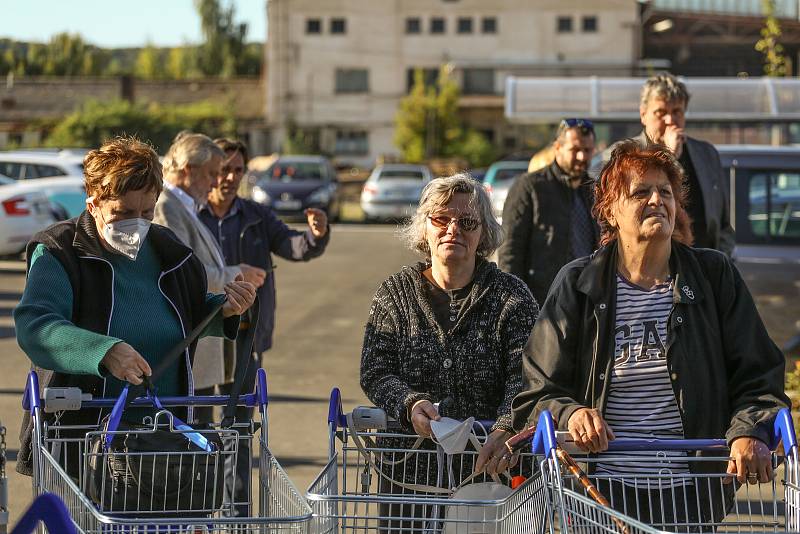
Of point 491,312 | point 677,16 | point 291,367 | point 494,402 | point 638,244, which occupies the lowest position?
point 291,367

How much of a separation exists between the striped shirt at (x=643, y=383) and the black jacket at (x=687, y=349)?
34 millimetres

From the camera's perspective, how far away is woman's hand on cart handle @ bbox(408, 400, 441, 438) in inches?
166

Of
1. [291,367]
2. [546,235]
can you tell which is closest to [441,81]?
[291,367]

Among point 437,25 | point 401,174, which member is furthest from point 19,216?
point 437,25

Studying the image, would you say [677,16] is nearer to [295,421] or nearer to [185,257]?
[295,421]

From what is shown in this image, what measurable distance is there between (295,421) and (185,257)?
16.3ft

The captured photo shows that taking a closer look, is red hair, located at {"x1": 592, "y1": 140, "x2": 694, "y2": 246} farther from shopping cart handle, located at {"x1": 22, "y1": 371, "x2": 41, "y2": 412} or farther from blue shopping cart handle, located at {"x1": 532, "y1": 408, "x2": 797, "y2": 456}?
shopping cart handle, located at {"x1": 22, "y1": 371, "x2": 41, "y2": 412}

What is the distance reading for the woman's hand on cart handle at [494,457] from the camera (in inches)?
162

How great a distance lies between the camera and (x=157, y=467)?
4031 millimetres

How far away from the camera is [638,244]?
399 centimetres

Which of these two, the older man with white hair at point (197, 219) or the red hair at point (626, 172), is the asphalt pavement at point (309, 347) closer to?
the older man with white hair at point (197, 219)

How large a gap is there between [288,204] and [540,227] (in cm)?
2486

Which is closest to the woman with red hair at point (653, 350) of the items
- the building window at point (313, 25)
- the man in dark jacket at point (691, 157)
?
the man in dark jacket at point (691, 157)

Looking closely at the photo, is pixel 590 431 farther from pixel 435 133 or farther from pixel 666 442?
pixel 435 133
